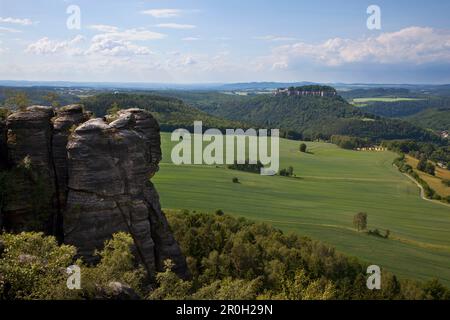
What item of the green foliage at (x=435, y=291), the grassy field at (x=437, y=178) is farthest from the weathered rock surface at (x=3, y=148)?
the grassy field at (x=437, y=178)

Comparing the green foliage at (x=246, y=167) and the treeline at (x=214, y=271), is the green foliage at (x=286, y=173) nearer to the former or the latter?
the green foliage at (x=246, y=167)

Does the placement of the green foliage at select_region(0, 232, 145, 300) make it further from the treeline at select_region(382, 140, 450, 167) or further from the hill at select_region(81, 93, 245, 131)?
the treeline at select_region(382, 140, 450, 167)

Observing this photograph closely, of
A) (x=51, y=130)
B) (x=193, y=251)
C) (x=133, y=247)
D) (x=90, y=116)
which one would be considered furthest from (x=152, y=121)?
(x=193, y=251)

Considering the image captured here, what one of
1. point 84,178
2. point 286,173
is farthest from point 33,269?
point 286,173

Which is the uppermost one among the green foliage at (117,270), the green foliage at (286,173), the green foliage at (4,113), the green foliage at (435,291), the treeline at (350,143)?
the green foliage at (4,113)
